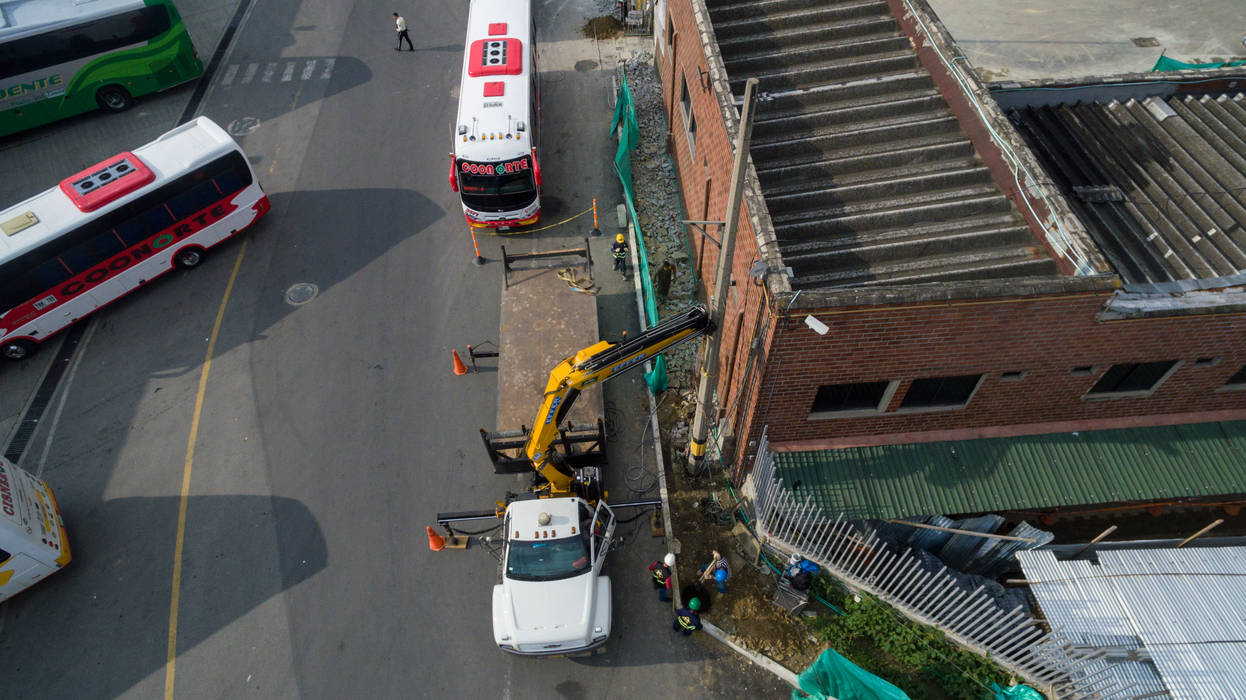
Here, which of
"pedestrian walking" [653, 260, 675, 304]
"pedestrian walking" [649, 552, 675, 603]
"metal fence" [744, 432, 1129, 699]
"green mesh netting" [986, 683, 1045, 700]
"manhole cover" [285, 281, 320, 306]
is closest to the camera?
"metal fence" [744, 432, 1129, 699]

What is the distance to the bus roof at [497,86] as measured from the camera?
65.9 feet

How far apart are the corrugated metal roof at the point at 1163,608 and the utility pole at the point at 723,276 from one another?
672 cm

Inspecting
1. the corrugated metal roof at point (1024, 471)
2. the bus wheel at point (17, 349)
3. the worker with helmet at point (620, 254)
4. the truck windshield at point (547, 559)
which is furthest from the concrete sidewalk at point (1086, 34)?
the bus wheel at point (17, 349)

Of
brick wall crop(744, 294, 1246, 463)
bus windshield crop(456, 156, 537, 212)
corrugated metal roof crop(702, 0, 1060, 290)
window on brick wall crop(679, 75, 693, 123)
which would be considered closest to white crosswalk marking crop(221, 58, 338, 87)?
bus windshield crop(456, 156, 537, 212)

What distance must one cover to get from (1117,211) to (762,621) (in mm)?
11477

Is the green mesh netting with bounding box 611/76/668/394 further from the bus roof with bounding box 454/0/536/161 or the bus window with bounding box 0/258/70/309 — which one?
the bus window with bounding box 0/258/70/309

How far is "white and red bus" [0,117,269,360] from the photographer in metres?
17.5

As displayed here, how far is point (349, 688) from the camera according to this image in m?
13.3

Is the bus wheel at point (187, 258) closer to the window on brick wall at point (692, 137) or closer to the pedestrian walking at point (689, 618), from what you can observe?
the window on brick wall at point (692, 137)

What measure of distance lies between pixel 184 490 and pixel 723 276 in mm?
14342

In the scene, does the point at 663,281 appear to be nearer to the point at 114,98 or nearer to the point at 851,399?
the point at 851,399

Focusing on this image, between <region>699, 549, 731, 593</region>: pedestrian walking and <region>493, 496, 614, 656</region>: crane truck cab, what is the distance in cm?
214

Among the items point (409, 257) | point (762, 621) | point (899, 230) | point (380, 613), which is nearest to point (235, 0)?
point (409, 257)

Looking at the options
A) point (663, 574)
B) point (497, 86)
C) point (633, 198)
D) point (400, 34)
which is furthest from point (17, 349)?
point (663, 574)
